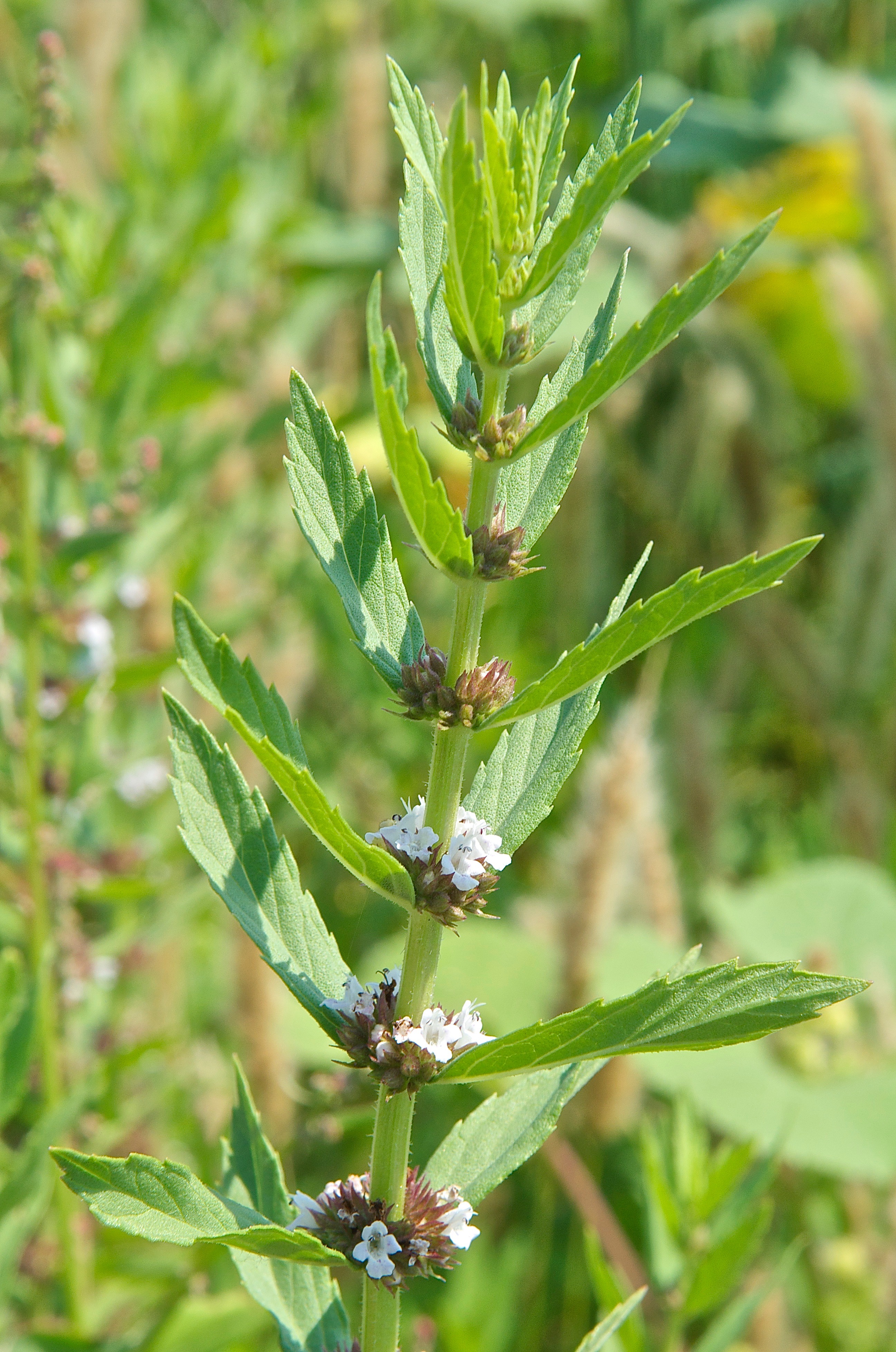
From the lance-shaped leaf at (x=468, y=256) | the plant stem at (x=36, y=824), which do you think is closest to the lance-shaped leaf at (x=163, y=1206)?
the lance-shaped leaf at (x=468, y=256)

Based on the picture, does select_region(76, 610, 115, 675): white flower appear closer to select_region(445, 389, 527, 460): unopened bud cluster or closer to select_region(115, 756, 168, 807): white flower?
select_region(115, 756, 168, 807): white flower

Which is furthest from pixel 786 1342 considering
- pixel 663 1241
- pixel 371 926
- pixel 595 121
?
pixel 595 121

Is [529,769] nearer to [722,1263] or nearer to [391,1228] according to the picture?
[391,1228]

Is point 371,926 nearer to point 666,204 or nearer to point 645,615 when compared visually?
point 645,615

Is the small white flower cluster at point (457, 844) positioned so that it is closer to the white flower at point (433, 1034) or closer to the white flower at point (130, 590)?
the white flower at point (433, 1034)

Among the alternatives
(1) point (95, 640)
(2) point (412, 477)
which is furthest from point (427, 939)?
(1) point (95, 640)
